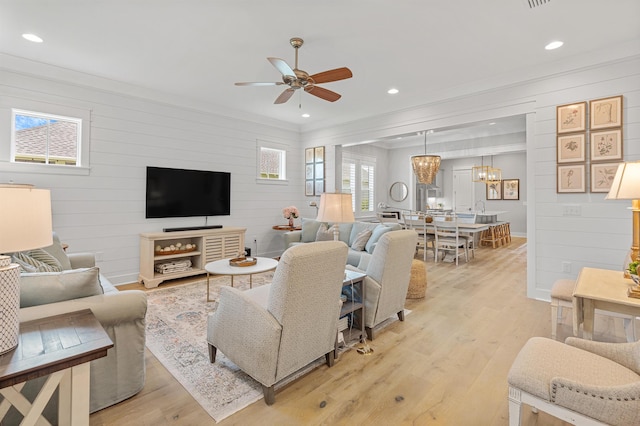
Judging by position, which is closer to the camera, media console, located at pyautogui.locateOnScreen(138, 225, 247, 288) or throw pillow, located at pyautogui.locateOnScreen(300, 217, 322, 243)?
media console, located at pyautogui.locateOnScreen(138, 225, 247, 288)

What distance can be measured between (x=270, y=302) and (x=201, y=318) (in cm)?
174

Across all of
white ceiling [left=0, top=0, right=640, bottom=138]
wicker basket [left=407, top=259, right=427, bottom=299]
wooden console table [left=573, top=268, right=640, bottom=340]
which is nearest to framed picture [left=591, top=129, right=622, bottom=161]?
white ceiling [left=0, top=0, right=640, bottom=138]

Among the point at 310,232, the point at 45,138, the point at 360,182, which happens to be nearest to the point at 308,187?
the point at 310,232

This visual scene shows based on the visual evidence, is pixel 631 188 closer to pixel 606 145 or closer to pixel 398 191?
pixel 606 145

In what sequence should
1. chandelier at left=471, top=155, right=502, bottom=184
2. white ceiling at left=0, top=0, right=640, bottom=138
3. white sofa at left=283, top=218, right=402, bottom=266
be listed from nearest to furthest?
white ceiling at left=0, top=0, right=640, bottom=138 → white sofa at left=283, top=218, right=402, bottom=266 → chandelier at left=471, top=155, right=502, bottom=184

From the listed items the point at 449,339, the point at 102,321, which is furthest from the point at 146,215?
the point at 449,339

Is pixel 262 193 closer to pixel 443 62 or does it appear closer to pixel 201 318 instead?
pixel 201 318

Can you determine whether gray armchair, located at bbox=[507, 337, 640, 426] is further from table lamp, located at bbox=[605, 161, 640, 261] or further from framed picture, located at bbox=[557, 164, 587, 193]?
framed picture, located at bbox=[557, 164, 587, 193]

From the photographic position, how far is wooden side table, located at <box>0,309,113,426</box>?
1126 millimetres

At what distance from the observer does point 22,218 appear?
123 cm

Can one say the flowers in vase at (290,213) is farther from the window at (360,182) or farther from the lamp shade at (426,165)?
the lamp shade at (426,165)

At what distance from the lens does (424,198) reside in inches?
407

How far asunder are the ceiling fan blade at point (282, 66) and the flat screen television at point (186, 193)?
2.95 metres

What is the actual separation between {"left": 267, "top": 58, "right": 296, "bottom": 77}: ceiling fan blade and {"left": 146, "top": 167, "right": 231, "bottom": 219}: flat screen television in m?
2.95
